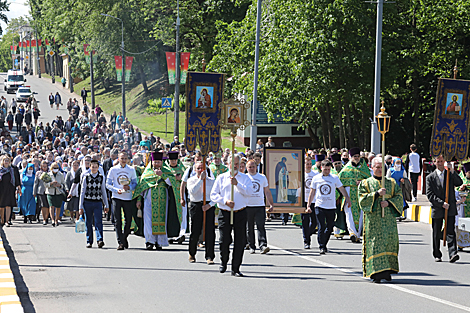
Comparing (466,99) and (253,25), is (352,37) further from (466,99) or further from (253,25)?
(466,99)

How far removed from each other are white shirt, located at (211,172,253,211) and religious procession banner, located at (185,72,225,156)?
3.77m

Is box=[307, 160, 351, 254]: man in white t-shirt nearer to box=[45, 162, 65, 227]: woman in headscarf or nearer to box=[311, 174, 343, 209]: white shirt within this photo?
box=[311, 174, 343, 209]: white shirt

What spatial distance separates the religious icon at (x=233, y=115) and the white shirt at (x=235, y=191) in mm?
2091

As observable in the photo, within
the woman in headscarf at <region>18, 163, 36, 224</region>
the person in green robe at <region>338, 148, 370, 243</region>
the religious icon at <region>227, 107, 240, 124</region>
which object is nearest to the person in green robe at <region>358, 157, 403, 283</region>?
the religious icon at <region>227, 107, 240, 124</region>

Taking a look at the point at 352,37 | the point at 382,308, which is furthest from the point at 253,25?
the point at 382,308

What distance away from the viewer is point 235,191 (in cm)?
1134

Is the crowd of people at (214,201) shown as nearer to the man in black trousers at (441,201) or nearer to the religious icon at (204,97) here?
the man in black trousers at (441,201)

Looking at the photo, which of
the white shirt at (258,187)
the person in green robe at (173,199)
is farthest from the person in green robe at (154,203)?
the white shirt at (258,187)

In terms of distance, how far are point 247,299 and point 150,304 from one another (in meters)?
1.27

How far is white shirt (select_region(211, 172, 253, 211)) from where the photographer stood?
11281 mm

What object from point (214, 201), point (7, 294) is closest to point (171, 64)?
point (214, 201)

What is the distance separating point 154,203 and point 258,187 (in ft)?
7.57

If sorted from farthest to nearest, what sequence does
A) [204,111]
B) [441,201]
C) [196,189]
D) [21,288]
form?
1. [204,111]
2. [441,201]
3. [196,189]
4. [21,288]

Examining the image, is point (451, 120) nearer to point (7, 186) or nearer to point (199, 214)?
point (199, 214)
